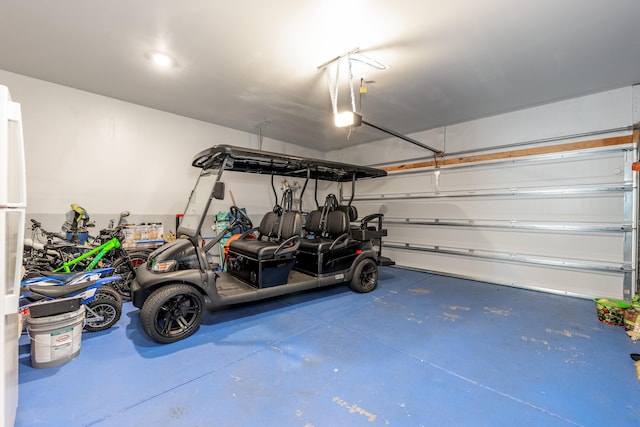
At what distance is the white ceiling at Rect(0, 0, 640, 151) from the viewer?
2.44 m

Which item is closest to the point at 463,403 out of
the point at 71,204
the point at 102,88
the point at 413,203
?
the point at 413,203

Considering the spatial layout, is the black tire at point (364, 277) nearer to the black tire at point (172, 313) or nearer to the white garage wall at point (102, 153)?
the black tire at point (172, 313)

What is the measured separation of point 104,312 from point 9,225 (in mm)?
2204

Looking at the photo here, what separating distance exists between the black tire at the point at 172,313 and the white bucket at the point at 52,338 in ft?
1.87

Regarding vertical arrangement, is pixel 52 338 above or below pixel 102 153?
below

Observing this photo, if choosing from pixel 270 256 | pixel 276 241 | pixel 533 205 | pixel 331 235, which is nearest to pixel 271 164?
pixel 276 241

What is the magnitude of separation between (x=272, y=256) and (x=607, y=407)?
3309 mm

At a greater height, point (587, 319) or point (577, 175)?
point (577, 175)

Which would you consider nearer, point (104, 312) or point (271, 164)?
point (104, 312)

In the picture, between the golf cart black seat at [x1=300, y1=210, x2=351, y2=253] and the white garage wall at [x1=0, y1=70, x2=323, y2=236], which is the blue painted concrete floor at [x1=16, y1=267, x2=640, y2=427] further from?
the white garage wall at [x1=0, y1=70, x2=323, y2=236]

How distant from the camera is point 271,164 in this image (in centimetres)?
414

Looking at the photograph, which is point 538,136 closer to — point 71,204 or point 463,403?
point 463,403

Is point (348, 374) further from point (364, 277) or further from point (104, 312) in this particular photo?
point (104, 312)

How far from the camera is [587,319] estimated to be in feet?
11.2
